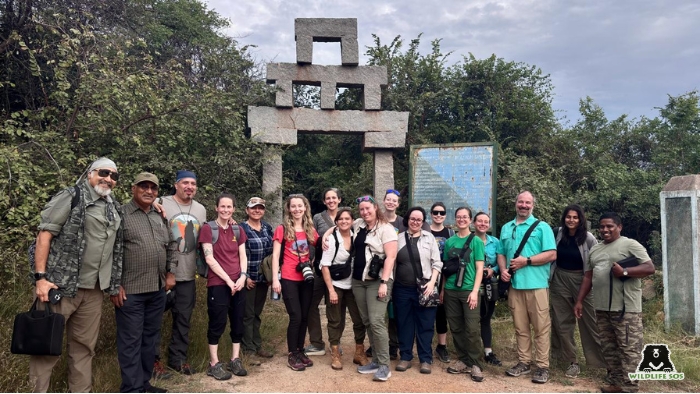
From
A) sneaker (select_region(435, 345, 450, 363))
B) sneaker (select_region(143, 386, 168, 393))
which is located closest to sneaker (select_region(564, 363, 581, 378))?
sneaker (select_region(435, 345, 450, 363))

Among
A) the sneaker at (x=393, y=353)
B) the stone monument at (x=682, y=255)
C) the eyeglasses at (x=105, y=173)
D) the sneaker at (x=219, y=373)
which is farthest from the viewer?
the stone monument at (x=682, y=255)

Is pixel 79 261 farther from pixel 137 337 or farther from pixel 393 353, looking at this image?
pixel 393 353

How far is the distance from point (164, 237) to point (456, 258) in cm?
268

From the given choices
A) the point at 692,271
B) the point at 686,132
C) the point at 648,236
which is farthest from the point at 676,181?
the point at 686,132

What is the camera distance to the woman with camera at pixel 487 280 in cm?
466

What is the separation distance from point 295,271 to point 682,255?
493 centimetres

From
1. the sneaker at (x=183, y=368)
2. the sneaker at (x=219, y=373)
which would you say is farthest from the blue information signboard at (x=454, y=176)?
the sneaker at (x=183, y=368)

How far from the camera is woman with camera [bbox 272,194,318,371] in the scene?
4496mm

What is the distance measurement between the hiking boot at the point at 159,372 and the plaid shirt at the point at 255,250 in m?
1.14

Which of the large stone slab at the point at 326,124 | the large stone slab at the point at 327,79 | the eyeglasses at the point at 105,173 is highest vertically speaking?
the large stone slab at the point at 327,79

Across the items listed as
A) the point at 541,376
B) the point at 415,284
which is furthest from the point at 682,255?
→ the point at 415,284

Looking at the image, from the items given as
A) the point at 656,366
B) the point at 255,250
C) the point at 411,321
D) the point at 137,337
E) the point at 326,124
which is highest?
the point at 326,124

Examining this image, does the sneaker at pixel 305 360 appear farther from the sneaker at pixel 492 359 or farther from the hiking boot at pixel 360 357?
the sneaker at pixel 492 359

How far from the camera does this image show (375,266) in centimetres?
429
